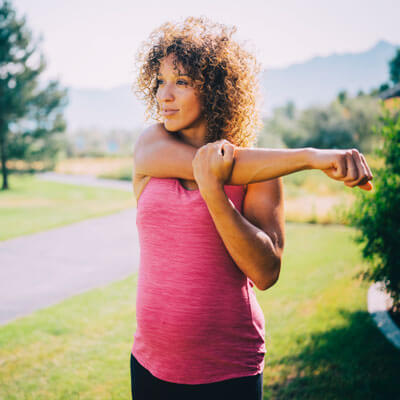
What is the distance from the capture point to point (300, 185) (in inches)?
549

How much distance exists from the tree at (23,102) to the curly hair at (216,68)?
64.3ft

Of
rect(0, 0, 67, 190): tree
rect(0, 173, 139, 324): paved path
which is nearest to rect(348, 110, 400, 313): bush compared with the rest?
rect(0, 173, 139, 324): paved path

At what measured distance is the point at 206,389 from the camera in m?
1.28

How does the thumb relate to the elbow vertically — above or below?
above

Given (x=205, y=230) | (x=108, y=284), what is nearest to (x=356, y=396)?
(x=205, y=230)

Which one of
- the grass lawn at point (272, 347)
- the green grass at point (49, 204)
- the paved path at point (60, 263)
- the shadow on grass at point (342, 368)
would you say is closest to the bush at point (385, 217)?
the shadow on grass at point (342, 368)

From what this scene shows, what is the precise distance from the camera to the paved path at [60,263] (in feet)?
16.9

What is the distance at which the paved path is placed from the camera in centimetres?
515

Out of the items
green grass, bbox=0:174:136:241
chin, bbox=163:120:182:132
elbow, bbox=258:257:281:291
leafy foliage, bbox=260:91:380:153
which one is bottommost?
green grass, bbox=0:174:136:241

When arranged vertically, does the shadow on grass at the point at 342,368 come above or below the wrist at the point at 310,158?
below

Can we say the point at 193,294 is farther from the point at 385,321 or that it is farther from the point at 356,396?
the point at 385,321

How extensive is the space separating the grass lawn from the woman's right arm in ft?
7.69

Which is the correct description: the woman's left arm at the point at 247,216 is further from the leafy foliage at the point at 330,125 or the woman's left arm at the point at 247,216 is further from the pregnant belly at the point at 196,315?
the leafy foliage at the point at 330,125

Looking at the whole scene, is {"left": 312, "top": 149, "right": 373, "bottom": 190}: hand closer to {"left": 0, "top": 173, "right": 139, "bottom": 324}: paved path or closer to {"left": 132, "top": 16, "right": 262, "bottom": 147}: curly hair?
{"left": 132, "top": 16, "right": 262, "bottom": 147}: curly hair
